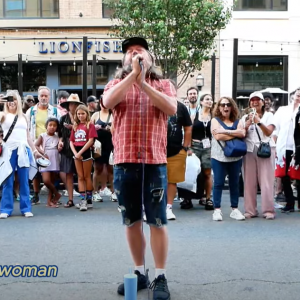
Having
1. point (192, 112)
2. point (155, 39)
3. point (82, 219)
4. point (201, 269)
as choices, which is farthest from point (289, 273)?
point (155, 39)

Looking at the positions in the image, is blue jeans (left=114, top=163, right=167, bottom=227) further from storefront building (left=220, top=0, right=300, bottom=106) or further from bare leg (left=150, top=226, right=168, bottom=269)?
storefront building (left=220, top=0, right=300, bottom=106)

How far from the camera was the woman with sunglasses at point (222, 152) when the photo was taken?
27.3 ft

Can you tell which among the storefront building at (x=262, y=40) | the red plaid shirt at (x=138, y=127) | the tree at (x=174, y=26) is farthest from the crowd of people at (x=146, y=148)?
the storefront building at (x=262, y=40)

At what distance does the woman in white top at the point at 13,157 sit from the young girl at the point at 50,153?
38.3 inches

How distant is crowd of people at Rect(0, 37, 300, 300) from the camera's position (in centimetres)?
457

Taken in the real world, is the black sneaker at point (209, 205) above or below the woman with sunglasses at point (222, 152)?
below

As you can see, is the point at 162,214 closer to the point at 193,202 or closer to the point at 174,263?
the point at 174,263

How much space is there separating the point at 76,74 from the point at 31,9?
3331mm

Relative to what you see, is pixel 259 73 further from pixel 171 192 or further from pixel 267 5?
pixel 171 192

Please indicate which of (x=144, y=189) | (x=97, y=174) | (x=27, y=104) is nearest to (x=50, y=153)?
(x=97, y=174)

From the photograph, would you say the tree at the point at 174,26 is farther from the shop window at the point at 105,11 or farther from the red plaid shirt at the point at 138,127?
the red plaid shirt at the point at 138,127

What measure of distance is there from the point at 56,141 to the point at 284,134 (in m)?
4.04

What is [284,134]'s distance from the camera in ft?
31.1

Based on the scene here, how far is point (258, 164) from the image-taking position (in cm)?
Answer: 859
